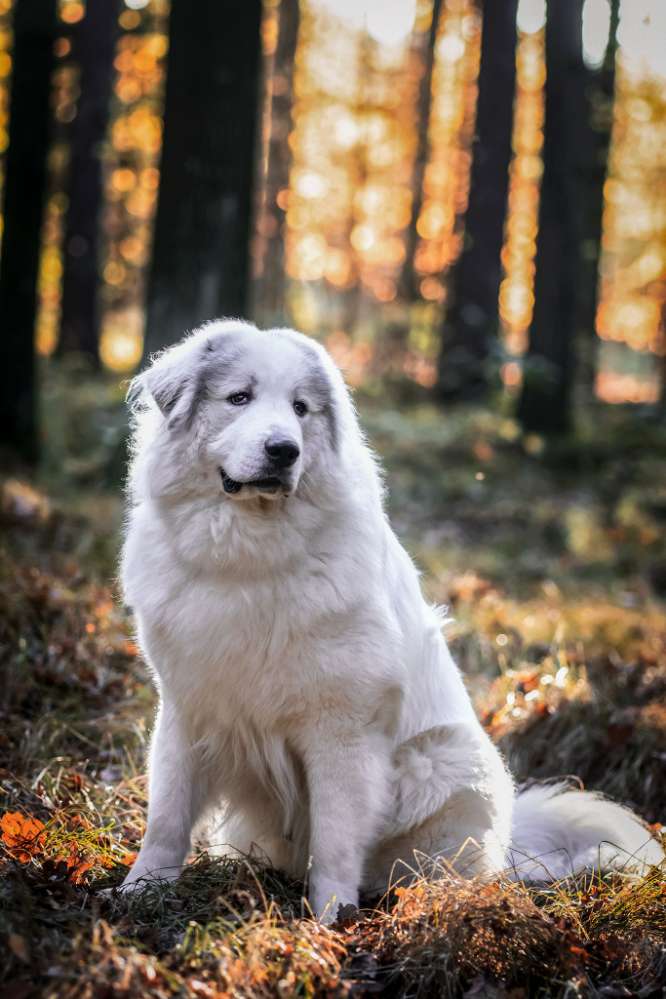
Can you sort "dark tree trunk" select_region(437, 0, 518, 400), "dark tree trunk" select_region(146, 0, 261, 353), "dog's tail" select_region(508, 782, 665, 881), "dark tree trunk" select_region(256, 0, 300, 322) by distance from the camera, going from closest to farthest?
"dog's tail" select_region(508, 782, 665, 881) → "dark tree trunk" select_region(146, 0, 261, 353) → "dark tree trunk" select_region(437, 0, 518, 400) → "dark tree trunk" select_region(256, 0, 300, 322)

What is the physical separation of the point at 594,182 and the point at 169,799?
15.2m

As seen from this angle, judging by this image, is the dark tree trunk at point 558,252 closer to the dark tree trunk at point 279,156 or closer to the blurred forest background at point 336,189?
the blurred forest background at point 336,189

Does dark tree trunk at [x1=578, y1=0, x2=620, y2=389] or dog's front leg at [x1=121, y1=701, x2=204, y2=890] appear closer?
dog's front leg at [x1=121, y1=701, x2=204, y2=890]

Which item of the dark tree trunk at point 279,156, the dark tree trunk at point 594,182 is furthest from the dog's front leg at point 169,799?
the dark tree trunk at point 279,156

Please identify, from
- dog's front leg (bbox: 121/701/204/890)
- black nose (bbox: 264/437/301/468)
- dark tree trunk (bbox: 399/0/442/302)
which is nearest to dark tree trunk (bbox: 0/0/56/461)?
dog's front leg (bbox: 121/701/204/890)

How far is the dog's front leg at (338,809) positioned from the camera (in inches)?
124

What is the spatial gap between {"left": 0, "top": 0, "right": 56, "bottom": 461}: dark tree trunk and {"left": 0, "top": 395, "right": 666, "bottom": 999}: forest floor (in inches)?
24.2

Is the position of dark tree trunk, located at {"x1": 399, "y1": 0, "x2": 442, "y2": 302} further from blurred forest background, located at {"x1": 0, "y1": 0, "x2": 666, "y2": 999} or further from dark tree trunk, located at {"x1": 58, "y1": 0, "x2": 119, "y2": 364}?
dark tree trunk, located at {"x1": 58, "y1": 0, "x2": 119, "y2": 364}

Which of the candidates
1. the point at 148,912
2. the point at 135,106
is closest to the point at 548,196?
the point at 135,106

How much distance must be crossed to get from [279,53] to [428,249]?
8579mm

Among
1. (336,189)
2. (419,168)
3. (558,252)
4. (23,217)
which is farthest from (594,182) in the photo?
(336,189)

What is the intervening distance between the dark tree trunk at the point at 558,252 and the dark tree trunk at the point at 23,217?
19.5 feet

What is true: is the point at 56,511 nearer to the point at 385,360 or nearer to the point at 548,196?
the point at 548,196

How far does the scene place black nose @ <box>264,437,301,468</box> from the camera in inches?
118
